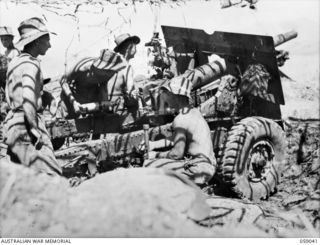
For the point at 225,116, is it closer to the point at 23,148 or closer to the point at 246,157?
the point at 246,157

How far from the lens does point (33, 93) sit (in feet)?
15.7

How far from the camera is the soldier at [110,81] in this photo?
235 inches

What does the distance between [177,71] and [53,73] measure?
4.90 ft

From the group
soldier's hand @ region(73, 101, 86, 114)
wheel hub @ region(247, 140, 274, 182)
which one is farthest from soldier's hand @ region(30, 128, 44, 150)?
wheel hub @ region(247, 140, 274, 182)

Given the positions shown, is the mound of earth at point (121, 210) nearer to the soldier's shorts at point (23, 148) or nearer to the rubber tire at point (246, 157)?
the soldier's shorts at point (23, 148)

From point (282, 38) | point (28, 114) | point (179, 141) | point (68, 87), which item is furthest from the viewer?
point (282, 38)

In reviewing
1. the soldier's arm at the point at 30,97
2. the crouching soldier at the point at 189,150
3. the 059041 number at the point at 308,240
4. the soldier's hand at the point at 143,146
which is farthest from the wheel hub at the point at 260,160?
the soldier's arm at the point at 30,97

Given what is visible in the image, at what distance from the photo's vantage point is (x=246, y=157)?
582cm

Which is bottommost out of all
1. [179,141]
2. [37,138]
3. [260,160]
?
[260,160]

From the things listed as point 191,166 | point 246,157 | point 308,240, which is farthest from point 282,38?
point 308,240

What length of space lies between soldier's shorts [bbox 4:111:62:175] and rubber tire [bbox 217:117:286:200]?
5.86 ft

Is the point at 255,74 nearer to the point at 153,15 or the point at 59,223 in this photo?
the point at 153,15

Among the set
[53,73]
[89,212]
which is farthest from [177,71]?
[89,212]

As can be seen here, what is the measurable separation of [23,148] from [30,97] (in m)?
0.44
